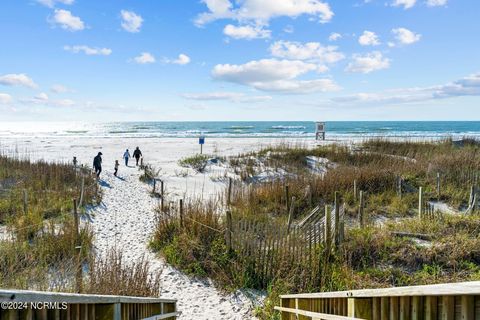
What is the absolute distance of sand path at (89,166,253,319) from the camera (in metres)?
6.71

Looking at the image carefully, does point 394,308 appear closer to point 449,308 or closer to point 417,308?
point 417,308

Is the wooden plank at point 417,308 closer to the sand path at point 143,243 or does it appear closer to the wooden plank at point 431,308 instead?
the wooden plank at point 431,308

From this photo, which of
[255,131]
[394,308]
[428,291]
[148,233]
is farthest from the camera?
[255,131]

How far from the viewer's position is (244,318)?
6.39m

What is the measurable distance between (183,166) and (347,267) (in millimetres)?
17461

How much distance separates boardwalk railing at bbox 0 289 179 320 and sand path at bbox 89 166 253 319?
13.1 ft

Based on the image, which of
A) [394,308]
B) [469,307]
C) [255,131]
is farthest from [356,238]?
[255,131]

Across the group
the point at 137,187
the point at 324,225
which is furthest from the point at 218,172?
the point at 324,225

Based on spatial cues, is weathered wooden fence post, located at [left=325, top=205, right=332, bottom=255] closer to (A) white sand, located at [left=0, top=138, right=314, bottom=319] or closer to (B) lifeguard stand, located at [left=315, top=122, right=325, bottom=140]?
(A) white sand, located at [left=0, top=138, right=314, bottom=319]

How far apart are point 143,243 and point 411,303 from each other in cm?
875

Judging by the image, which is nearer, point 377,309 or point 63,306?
point 63,306

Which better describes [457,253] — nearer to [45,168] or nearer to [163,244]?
[163,244]

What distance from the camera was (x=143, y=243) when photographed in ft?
32.0

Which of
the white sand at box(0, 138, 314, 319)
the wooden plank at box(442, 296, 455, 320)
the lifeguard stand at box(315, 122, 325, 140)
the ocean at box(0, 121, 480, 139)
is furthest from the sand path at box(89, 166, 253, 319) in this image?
the ocean at box(0, 121, 480, 139)
